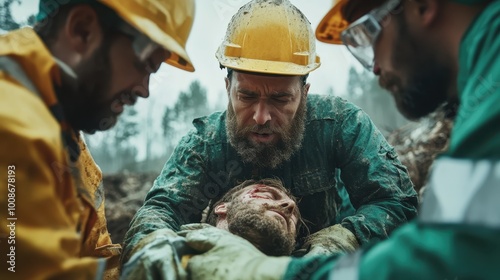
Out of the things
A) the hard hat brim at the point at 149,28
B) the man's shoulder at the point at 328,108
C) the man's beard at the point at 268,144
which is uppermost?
the hard hat brim at the point at 149,28

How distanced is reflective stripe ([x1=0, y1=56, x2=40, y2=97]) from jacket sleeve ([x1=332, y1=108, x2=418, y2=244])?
250 centimetres

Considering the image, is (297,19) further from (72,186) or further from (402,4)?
(72,186)

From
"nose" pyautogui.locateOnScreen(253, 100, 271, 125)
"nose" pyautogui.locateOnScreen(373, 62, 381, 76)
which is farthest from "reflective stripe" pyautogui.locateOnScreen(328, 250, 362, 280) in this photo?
"nose" pyautogui.locateOnScreen(253, 100, 271, 125)

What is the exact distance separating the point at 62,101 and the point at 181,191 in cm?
180

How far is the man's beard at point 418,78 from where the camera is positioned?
2361mm

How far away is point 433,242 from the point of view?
5.85 ft

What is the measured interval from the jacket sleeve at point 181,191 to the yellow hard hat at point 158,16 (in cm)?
140

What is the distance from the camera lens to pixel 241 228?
11.5 ft

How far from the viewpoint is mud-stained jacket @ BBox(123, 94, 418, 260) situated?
4035 mm

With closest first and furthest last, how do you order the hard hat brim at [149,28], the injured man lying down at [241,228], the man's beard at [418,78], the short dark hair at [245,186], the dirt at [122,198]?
the man's beard at [418,78], the hard hat brim at [149,28], the injured man lying down at [241,228], the short dark hair at [245,186], the dirt at [122,198]

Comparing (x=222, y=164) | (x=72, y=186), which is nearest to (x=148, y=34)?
(x=72, y=186)

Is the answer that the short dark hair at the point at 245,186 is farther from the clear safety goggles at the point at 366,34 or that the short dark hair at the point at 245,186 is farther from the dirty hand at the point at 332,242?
the clear safety goggles at the point at 366,34

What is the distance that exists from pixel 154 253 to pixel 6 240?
89 centimetres

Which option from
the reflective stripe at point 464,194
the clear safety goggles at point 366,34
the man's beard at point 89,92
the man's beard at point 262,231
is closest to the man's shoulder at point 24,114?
the man's beard at point 89,92
